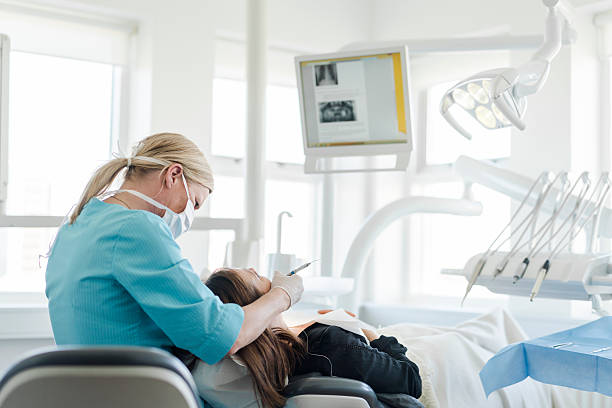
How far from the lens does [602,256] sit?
75.5 inches

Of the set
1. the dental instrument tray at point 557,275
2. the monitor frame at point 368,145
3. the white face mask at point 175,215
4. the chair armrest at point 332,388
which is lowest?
the chair armrest at point 332,388

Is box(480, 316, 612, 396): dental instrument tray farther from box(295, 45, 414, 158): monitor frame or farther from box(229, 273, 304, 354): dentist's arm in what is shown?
box(295, 45, 414, 158): monitor frame

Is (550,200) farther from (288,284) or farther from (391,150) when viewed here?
(288,284)

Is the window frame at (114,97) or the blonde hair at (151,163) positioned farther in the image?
Result: the window frame at (114,97)

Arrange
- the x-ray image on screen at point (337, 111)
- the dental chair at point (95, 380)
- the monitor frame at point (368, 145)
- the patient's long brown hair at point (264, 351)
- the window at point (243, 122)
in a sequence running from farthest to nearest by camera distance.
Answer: the window at point (243, 122) → the x-ray image on screen at point (337, 111) → the monitor frame at point (368, 145) → the patient's long brown hair at point (264, 351) → the dental chair at point (95, 380)

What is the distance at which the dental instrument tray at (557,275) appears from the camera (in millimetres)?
1860

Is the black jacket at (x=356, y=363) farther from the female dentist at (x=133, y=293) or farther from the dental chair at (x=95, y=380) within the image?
the dental chair at (x=95, y=380)

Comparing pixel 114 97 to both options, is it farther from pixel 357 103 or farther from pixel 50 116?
pixel 357 103

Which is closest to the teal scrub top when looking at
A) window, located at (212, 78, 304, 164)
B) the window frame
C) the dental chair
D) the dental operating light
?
the dental chair

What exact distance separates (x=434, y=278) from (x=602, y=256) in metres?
2.16

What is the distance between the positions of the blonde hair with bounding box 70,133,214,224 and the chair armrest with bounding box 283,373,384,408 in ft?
1.81

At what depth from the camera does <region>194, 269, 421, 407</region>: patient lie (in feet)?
4.92

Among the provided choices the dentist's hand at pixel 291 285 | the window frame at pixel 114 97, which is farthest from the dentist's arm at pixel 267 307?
the window frame at pixel 114 97

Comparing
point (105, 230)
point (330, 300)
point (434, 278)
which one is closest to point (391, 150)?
point (330, 300)
